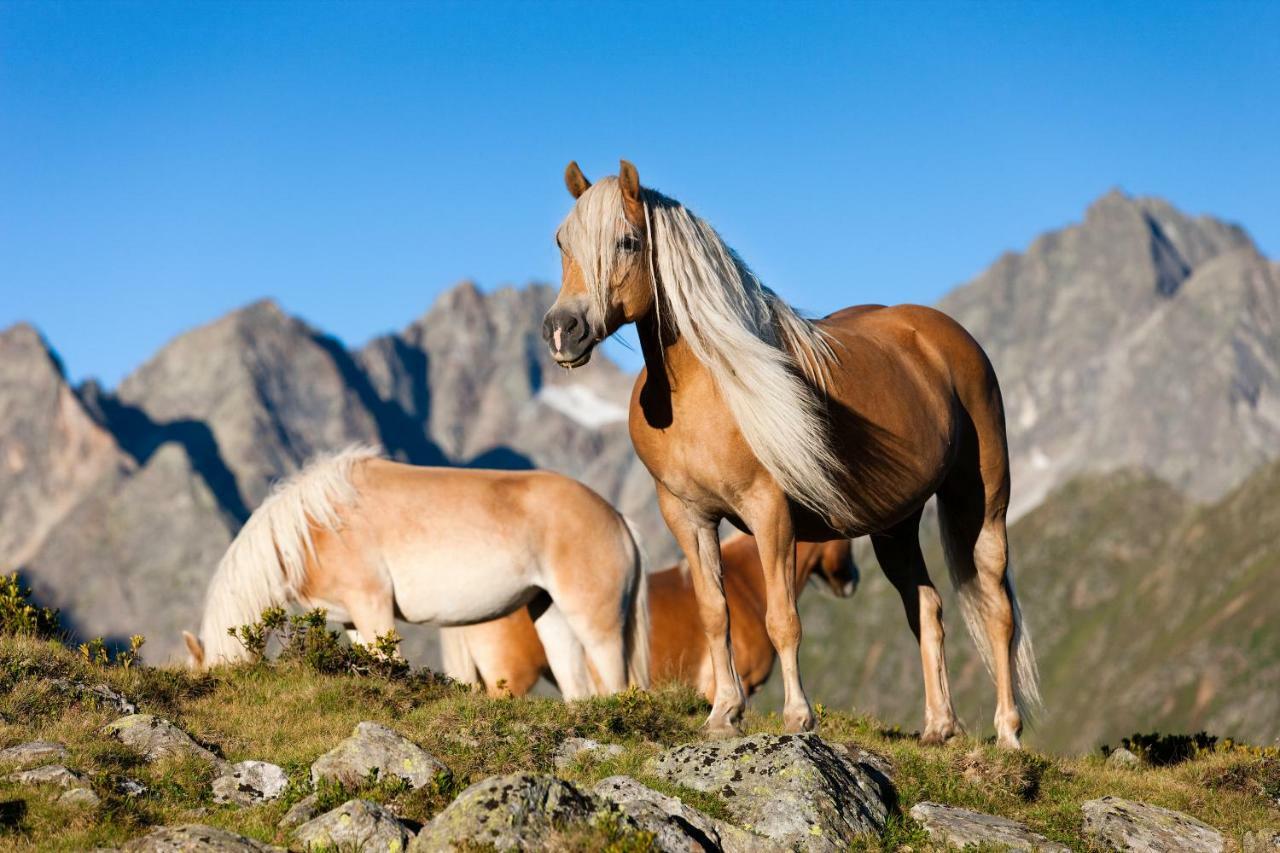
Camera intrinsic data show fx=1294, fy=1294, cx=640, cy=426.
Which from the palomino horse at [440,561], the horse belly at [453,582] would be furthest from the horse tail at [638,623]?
the horse belly at [453,582]

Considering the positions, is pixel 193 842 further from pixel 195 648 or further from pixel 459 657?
pixel 459 657

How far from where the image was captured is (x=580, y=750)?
27.6 feet

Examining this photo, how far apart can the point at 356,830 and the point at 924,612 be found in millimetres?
5463

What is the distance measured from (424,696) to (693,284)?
384 centimetres

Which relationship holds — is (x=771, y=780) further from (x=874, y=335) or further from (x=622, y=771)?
(x=874, y=335)

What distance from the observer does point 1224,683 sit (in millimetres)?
152875

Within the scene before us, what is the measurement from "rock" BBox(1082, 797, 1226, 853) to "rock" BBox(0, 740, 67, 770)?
616cm

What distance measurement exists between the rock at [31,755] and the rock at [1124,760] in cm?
777

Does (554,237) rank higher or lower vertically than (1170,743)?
higher

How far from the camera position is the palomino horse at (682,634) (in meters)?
16.3

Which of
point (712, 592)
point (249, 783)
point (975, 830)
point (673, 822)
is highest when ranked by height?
point (712, 592)

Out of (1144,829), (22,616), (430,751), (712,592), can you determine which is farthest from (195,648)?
(1144,829)

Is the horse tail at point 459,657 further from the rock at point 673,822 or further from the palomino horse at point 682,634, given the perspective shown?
the rock at point 673,822

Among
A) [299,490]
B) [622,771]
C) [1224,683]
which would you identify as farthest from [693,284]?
[1224,683]
